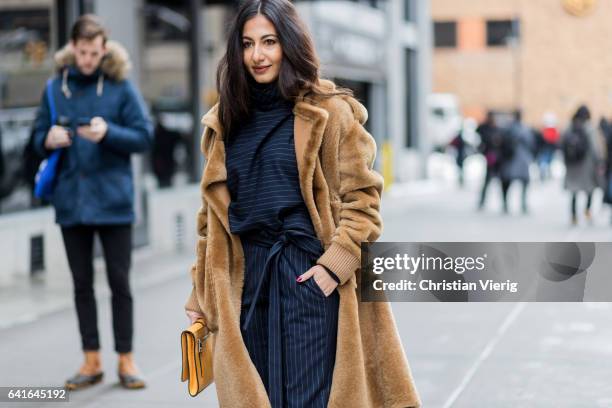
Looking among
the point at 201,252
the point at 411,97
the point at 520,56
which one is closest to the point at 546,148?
the point at 411,97

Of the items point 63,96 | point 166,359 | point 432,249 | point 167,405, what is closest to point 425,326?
point 166,359

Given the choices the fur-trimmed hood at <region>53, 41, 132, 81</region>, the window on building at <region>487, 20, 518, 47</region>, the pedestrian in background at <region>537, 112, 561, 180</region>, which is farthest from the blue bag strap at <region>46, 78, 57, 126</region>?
the window on building at <region>487, 20, 518, 47</region>

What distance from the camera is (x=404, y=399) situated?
340 centimetres

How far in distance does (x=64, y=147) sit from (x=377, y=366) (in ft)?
9.44

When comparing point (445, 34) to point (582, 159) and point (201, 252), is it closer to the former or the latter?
point (582, 159)

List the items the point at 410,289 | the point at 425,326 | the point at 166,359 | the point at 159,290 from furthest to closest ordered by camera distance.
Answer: the point at 159,290 < the point at 425,326 < the point at 166,359 < the point at 410,289

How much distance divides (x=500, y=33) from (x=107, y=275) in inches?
1796

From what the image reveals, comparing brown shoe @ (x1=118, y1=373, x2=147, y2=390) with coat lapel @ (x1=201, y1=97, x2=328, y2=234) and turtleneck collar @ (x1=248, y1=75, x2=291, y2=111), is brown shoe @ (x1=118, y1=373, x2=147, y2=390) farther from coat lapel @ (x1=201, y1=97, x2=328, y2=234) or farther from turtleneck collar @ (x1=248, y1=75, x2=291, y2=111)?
turtleneck collar @ (x1=248, y1=75, x2=291, y2=111)

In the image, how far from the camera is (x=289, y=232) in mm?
3285

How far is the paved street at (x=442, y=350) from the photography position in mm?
5695

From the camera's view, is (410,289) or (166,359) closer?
(410,289)

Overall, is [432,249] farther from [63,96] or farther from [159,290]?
[159,290]

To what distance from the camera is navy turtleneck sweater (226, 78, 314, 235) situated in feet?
10.8

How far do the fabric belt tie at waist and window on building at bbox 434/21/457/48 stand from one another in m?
49.4
